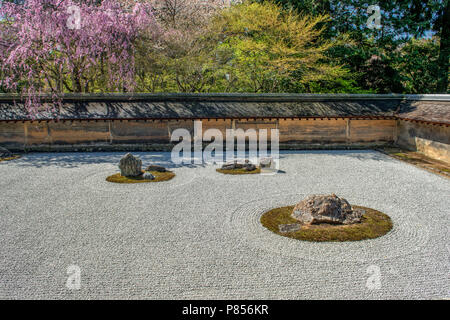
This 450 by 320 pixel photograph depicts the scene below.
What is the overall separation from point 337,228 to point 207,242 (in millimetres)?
3222

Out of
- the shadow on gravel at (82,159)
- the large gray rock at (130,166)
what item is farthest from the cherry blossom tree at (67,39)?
the large gray rock at (130,166)

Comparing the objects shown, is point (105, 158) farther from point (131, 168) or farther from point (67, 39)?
point (67, 39)

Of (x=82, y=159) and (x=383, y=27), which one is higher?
(x=383, y=27)

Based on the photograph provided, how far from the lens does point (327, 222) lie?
821 cm

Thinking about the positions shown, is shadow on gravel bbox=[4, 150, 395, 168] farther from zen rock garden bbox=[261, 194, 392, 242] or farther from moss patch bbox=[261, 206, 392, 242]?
zen rock garden bbox=[261, 194, 392, 242]

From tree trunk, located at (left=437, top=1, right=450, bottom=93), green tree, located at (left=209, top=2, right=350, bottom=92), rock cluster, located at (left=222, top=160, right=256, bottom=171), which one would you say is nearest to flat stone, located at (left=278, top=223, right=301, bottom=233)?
rock cluster, located at (left=222, top=160, right=256, bottom=171)

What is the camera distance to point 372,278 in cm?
591

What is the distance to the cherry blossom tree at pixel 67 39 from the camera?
16.7 meters

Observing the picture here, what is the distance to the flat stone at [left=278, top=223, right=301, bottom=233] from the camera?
25.9 feet

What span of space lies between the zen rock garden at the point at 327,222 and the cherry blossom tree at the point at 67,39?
45.9 feet

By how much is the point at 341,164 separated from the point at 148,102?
1080cm

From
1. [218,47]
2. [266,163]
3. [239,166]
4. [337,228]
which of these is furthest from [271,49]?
[337,228]
